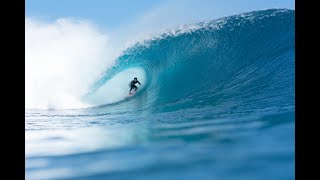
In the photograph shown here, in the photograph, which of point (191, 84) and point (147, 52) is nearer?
point (191, 84)

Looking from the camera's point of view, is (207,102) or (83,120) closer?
(83,120)

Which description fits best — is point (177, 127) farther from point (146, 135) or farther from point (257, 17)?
point (257, 17)

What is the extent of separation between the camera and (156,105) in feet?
15.8

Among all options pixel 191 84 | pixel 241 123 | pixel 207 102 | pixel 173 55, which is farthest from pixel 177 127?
pixel 173 55

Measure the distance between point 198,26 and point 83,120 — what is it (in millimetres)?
2730

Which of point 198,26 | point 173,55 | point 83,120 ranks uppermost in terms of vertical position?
point 198,26

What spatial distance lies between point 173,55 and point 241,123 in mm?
2702

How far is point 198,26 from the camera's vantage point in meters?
5.89
